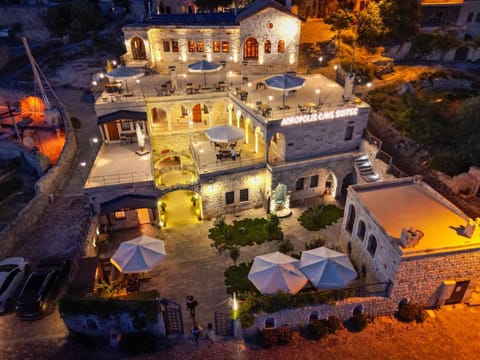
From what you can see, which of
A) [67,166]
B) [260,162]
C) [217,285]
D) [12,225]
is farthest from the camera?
[67,166]

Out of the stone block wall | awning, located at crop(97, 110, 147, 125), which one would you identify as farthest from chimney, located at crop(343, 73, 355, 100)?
awning, located at crop(97, 110, 147, 125)

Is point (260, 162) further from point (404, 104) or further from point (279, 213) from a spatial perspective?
point (404, 104)

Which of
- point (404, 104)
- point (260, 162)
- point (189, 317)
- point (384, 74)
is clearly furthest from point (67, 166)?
point (384, 74)

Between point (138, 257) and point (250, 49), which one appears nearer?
point (138, 257)

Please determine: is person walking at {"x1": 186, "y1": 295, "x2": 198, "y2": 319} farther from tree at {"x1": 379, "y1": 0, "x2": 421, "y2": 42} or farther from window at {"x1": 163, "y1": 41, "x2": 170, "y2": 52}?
tree at {"x1": 379, "y1": 0, "x2": 421, "y2": 42}

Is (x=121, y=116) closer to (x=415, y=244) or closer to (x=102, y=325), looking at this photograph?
(x=102, y=325)

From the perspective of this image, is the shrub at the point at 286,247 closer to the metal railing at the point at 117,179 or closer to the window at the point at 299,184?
the window at the point at 299,184

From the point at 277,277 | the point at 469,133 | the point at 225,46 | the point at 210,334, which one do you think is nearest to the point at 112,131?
the point at 225,46
